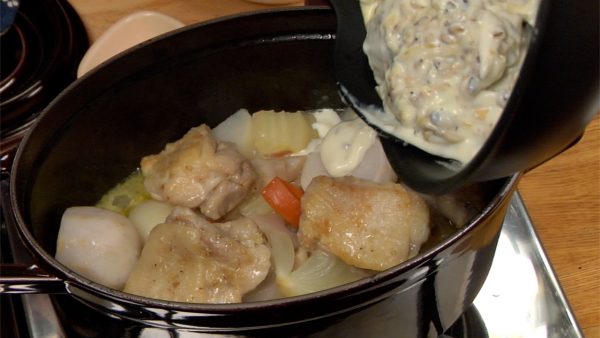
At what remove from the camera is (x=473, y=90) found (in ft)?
2.70

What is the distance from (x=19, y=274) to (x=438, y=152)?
0.52 m

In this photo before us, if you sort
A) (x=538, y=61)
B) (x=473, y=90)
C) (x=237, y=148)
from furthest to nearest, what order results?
(x=237, y=148) < (x=473, y=90) < (x=538, y=61)

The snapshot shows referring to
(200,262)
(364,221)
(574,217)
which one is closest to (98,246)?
(200,262)

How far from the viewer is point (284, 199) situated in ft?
3.73

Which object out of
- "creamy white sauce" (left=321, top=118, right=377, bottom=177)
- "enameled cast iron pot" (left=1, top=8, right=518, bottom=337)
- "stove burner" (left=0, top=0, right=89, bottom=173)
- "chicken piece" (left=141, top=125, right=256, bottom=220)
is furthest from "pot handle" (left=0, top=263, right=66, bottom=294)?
"stove burner" (left=0, top=0, right=89, bottom=173)

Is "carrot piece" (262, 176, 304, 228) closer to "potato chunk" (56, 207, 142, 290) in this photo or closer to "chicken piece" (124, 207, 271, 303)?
"chicken piece" (124, 207, 271, 303)

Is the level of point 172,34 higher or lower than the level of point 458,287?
higher

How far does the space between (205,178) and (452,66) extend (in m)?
0.49

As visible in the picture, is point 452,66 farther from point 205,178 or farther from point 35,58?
point 35,58

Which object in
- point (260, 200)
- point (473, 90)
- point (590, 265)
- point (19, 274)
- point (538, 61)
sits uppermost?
point (538, 61)

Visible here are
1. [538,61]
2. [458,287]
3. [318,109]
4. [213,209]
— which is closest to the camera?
[538,61]

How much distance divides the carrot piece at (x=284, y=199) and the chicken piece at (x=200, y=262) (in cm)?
8

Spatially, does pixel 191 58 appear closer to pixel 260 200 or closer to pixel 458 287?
pixel 260 200

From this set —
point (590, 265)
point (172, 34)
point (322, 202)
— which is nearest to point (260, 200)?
point (322, 202)
